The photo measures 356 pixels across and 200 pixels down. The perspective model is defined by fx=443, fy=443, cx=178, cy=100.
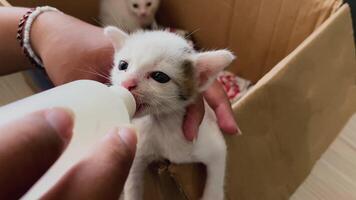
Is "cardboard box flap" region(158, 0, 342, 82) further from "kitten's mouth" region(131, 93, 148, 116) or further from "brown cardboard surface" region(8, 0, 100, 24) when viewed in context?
"kitten's mouth" region(131, 93, 148, 116)

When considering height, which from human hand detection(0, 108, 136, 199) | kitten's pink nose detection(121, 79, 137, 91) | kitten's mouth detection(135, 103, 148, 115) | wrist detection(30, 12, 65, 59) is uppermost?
human hand detection(0, 108, 136, 199)

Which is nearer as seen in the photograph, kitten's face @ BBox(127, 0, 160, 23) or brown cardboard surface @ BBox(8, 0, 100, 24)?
brown cardboard surface @ BBox(8, 0, 100, 24)

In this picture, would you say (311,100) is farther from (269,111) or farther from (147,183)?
(147,183)

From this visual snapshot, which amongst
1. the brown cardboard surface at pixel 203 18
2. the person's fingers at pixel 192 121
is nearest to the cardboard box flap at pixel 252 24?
the brown cardboard surface at pixel 203 18

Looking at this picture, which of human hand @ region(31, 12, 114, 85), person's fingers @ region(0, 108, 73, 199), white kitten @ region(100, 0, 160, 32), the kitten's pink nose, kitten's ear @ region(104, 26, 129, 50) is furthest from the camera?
white kitten @ region(100, 0, 160, 32)

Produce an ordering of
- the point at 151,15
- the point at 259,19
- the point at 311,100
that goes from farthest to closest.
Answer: the point at 151,15
the point at 259,19
the point at 311,100

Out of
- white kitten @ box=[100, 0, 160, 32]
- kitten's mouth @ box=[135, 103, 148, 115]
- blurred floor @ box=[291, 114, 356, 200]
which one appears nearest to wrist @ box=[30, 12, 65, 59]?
kitten's mouth @ box=[135, 103, 148, 115]

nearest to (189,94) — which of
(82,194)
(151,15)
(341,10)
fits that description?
(82,194)
